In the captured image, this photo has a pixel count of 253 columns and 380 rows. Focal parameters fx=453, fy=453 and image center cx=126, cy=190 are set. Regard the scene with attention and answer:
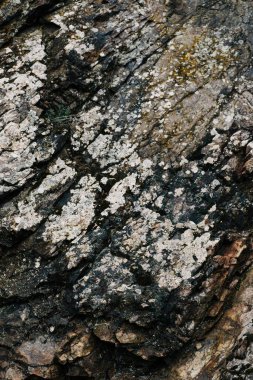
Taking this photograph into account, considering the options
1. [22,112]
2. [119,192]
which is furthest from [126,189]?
[22,112]

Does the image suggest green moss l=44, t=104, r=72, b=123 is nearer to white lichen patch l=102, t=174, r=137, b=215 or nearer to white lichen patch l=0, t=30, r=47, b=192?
white lichen patch l=0, t=30, r=47, b=192

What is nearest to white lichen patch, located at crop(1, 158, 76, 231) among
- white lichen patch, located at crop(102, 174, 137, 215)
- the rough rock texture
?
the rough rock texture

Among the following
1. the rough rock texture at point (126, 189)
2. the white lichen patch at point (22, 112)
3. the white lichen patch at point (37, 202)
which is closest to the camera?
the rough rock texture at point (126, 189)

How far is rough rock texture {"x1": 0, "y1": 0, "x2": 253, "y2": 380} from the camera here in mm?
6016

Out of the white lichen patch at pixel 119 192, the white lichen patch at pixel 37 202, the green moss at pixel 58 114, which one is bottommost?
the white lichen patch at pixel 119 192

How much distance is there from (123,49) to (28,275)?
3.84m

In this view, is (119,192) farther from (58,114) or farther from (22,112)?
(22,112)

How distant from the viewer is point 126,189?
6.61 meters

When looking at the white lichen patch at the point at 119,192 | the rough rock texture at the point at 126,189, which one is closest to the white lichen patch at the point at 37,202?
the rough rock texture at the point at 126,189

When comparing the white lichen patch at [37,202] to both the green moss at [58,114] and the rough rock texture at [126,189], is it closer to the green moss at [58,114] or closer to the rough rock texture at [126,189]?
the rough rock texture at [126,189]

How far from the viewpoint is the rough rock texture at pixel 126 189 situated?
6016 millimetres

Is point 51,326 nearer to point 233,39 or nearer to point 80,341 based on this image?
point 80,341

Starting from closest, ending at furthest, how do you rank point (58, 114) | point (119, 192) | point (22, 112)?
point (119, 192)
point (22, 112)
point (58, 114)

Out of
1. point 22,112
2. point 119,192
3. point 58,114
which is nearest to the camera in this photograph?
point 119,192
